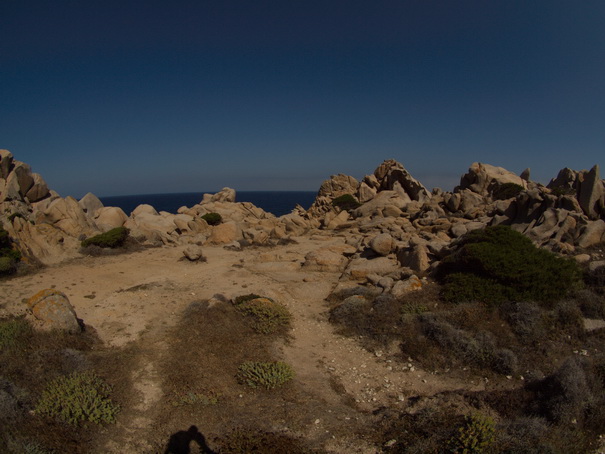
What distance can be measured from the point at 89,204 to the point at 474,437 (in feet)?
145

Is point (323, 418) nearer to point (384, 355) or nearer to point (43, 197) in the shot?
point (384, 355)

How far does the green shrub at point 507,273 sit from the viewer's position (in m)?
14.7

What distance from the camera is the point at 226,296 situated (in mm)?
18141

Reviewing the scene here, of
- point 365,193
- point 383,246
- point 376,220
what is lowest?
point 383,246

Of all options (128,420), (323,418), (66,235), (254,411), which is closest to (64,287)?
(66,235)

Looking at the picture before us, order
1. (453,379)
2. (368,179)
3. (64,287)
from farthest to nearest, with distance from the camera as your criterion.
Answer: (368,179)
(64,287)
(453,379)

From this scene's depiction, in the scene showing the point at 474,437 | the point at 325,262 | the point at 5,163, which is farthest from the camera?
the point at 5,163

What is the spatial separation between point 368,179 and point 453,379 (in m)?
45.5

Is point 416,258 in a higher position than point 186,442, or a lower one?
higher

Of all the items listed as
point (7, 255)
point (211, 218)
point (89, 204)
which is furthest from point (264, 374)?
point (89, 204)

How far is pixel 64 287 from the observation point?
19.3m

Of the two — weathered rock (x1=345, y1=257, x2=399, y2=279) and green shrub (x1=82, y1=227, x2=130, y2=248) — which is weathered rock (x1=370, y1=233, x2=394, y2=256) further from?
green shrub (x1=82, y1=227, x2=130, y2=248)

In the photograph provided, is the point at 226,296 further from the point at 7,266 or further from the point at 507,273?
the point at 7,266

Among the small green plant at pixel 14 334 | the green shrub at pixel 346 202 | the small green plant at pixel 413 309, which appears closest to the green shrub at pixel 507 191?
the green shrub at pixel 346 202
